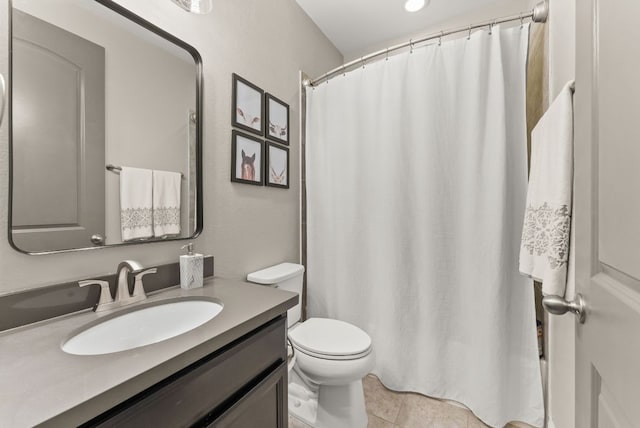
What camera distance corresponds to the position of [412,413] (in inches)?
55.1

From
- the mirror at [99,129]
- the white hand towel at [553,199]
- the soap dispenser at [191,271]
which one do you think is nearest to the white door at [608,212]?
the white hand towel at [553,199]

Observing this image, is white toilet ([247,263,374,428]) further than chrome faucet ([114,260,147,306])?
Yes

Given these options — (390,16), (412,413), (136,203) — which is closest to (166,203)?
(136,203)

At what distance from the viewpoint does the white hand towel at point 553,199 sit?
2.80ft

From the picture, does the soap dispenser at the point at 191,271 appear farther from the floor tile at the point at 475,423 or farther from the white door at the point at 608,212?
the floor tile at the point at 475,423

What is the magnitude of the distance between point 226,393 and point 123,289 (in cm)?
50

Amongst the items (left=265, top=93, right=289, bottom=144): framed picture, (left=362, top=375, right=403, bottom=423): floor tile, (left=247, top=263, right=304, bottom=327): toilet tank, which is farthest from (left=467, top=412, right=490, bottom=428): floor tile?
(left=265, top=93, right=289, bottom=144): framed picture

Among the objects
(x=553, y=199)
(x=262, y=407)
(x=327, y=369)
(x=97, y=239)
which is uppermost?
(x=553, y=199)

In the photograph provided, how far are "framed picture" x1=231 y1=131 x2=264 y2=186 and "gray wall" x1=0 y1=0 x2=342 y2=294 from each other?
0.03 meters

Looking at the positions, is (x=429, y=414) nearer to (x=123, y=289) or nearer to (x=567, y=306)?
(x=567, y=306)

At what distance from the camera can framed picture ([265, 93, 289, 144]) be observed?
1608 mm

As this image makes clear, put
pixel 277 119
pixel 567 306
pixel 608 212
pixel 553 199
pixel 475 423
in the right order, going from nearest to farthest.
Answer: pixel 608 212
pixel 567 306
pixel 553 199
pixel 475 423
pixel 277 119

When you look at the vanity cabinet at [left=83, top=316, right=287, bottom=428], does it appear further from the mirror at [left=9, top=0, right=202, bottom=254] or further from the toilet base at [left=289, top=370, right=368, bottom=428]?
the mirror at [left=9, top=0, right=202, bottom=254]

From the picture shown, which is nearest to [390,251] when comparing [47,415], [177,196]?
[177,196]
